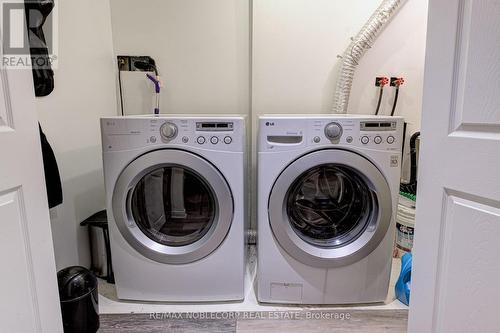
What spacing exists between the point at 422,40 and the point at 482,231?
5.61 ft

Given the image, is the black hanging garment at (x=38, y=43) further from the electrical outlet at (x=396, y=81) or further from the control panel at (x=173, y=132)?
the electrical outlet at (x=396, y=81)

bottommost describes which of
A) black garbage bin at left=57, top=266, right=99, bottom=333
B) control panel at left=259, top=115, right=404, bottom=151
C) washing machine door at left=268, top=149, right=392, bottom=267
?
black garbage bin at left=57, top=266, right=99, bottom=333

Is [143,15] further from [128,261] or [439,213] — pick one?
[439,213]

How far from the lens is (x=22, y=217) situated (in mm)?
848

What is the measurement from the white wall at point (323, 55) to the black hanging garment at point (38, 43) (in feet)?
3.92

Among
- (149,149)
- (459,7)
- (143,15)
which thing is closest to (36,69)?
(149,149)

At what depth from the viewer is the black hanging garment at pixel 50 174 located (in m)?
1.19

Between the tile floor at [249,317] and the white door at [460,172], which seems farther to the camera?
the tile floor at [249,317]

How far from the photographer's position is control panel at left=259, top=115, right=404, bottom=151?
1294 mm

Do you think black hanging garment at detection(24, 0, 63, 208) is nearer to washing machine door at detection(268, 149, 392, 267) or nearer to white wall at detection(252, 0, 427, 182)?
washing machine door at detection(268, 149, 392, 267)

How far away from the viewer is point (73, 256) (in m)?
1.61

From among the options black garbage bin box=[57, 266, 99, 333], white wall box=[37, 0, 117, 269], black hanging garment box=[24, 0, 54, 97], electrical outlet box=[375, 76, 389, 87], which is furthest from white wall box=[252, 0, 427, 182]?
black garbage bin box=[57, 266, 99, 333]

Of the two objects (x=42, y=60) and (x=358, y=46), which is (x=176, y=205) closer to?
(x=42, y=60)

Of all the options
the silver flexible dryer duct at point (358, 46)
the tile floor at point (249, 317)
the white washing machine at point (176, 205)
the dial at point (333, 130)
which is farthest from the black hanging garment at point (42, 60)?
the silver flexible dryer duct at point (358, 46)
